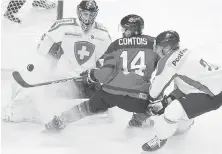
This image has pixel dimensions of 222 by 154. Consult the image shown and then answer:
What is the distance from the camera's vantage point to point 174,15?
6.09m

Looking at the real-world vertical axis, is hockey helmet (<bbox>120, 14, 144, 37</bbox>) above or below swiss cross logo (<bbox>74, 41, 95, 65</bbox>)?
above

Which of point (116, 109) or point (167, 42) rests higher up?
point (167, 42)

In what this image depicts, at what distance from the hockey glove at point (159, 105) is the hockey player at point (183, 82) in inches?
3.6

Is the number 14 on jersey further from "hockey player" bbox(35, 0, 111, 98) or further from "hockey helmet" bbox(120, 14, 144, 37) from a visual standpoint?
"hockey player" bbox(35, 0, 111, 98)

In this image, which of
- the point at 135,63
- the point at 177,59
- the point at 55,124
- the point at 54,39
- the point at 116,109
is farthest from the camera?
the point at 116,109

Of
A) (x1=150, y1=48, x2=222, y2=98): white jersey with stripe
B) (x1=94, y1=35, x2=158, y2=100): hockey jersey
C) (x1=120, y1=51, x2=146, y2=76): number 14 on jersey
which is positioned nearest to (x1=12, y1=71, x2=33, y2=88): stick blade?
(x1=94, y1=35, x2=158, y2=100): hockey jersey

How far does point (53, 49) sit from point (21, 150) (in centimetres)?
82

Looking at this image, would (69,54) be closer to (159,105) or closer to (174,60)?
(159,105)

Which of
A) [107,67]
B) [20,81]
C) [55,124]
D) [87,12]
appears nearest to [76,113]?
[55,124]

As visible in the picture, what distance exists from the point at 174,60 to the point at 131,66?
0.34 m

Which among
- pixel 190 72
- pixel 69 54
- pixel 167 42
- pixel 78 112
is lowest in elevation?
pixel 78 112

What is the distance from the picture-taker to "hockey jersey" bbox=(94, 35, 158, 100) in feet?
11.5

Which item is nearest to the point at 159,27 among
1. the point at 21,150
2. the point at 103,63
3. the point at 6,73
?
the point at 6,73

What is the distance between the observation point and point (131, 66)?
3.53 m
